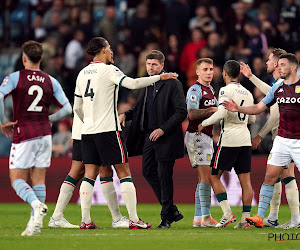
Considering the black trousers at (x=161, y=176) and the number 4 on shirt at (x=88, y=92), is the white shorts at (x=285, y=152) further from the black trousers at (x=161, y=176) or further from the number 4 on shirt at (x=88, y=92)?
the number 4 on shirt at (x=88, y=92)

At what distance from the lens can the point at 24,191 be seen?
10008 millimetres

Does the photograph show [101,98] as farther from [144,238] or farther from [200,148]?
[144,238]

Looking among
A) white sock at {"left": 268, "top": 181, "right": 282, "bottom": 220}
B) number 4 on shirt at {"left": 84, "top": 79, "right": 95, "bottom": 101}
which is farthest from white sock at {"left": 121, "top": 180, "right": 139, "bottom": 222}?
white sock at {"left": 268, "top": 181, "right": 282, "bottom": 220}

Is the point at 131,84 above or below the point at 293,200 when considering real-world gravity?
above

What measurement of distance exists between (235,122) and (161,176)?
1344mm

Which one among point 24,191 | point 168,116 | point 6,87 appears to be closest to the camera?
point 24,191

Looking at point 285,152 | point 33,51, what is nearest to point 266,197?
point 285,152

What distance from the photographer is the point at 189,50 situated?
1964cm

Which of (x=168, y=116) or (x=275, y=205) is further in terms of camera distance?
(x=275, y=205)

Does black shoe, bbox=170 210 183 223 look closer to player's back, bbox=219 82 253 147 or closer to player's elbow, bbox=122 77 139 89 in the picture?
player's back, bbox=219 82 253 147

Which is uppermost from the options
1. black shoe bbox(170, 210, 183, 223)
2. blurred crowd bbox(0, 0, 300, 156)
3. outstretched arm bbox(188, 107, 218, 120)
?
blurred crowd bbox(0, 0, 300, 156)

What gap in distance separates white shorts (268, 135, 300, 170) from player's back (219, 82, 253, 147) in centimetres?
67

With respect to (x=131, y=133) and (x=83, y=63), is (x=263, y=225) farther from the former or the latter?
(x=83, y=63)

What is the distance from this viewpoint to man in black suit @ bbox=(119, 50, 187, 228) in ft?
37.1
